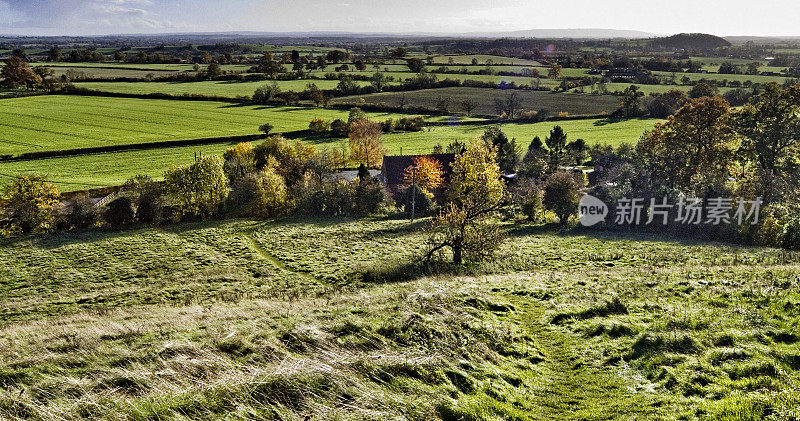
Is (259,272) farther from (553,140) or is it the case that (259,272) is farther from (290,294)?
(553,140)

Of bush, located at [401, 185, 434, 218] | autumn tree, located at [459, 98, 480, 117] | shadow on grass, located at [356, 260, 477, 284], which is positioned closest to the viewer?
shadow on grass, located at [356, 260, 477, 284]

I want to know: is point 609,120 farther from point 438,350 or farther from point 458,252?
point 438,350

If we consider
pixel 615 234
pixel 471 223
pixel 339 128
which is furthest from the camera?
pixel 339 128

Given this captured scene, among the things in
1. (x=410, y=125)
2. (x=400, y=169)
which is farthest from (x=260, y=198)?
(x=410, y=125)

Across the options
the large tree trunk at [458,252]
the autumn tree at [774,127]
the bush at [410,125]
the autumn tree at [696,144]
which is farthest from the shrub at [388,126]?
the large tree trunk at [458,252]

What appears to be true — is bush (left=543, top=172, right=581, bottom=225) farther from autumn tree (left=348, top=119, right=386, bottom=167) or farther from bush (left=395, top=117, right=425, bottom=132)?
bush (left=395, top=117, right=425, bottom=132)

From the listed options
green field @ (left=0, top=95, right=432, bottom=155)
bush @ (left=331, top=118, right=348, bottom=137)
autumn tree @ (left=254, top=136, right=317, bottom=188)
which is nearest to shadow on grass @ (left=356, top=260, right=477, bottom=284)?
autumn tree @ (left=254, top=136, right=317, bottom=188)
